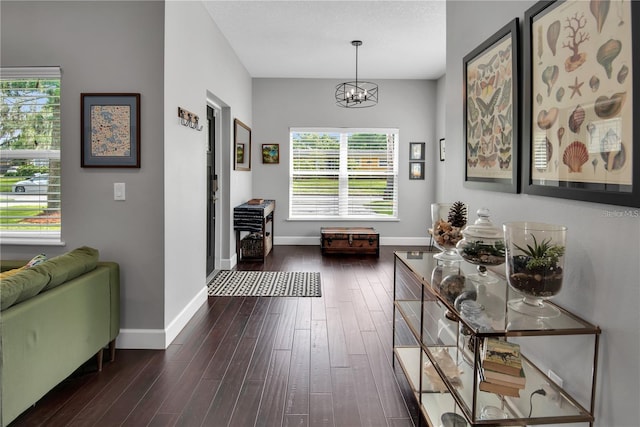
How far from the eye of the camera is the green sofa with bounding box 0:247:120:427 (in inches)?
71.1

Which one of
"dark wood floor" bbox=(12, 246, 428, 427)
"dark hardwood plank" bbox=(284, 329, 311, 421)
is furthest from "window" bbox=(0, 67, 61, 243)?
"dark hardwood plank" bbox=(284, 329, 311, 421)

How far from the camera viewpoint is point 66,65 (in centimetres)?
280

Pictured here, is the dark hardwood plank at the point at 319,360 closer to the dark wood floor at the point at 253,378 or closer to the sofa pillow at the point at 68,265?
the dark wood floor at the point at 253,378

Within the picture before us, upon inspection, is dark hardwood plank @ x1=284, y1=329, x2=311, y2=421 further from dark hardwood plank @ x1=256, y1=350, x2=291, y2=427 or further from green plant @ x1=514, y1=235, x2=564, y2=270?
green plant @ x1=514, y1=235, x2=564, y2=270

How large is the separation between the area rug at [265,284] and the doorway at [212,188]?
263mm

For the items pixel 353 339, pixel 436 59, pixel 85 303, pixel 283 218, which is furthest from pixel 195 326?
pixel 436 59

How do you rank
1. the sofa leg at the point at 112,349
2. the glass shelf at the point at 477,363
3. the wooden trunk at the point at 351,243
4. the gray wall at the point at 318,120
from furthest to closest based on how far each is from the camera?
the gray wall at the point at 318,120
the wooden trunk at the point at 351,243
the sofa leg at the point at 112,349
the glass shelf at the point at 477,363

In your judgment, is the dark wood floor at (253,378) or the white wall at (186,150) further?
the white wall at (186,150)

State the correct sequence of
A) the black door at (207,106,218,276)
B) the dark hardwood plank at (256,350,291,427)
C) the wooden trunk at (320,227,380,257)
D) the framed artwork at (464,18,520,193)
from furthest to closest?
the wooden trunk at (320,227,380,257) → the black door at (207,106,218,276) → the dark hardwood plank at (256,350,291,427) → the framed artwork at (464,18,520,193)

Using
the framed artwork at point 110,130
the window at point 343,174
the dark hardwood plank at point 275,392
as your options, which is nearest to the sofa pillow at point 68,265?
the framed artwork at point 110,130

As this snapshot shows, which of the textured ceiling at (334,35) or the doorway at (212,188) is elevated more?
the textured ceiling at (334,35)

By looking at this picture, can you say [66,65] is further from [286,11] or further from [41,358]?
[286,11]

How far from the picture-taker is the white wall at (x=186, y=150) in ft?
9.73

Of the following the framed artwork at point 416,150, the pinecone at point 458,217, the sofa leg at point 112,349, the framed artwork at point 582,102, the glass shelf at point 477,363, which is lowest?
the sofa leg at point 112,349
